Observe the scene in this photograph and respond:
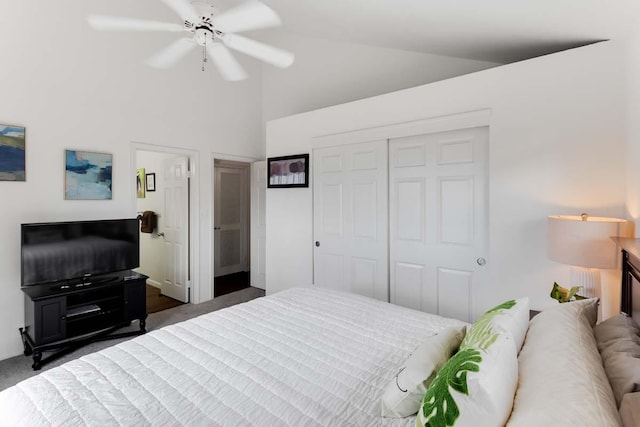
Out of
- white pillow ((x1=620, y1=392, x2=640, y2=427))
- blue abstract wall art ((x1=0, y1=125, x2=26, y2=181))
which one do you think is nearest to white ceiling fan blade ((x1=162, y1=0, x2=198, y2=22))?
blue abstract wall art ((x1=0, y1=125, x2=26, y2=181))

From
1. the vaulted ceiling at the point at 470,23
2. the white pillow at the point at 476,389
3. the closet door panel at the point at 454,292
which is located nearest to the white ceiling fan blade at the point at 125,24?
the vaulted ceiling at the point at 470,23

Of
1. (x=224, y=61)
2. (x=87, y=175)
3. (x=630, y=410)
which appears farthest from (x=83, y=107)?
(x=630, y=410)

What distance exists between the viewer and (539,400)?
737 mm

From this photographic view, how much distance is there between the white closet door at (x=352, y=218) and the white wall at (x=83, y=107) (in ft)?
5.47

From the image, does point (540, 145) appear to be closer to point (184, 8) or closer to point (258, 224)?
point (184, 8)

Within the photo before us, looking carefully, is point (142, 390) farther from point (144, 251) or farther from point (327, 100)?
point (144, 251)

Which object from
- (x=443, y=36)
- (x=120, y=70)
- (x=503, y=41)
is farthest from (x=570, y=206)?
(x=120, y=70)

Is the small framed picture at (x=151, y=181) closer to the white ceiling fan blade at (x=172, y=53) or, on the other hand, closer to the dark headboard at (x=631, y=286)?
the white ceiling fan blade at (x=172, y=53)

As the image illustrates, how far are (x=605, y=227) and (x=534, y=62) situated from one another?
51.0 inches

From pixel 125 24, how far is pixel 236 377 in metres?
Answer: 2.00

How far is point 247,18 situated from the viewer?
177 cm

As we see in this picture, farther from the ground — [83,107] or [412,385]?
[83,107]

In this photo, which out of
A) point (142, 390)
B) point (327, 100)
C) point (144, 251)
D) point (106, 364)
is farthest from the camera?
point (144, 251)

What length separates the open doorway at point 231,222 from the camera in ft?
18.2
